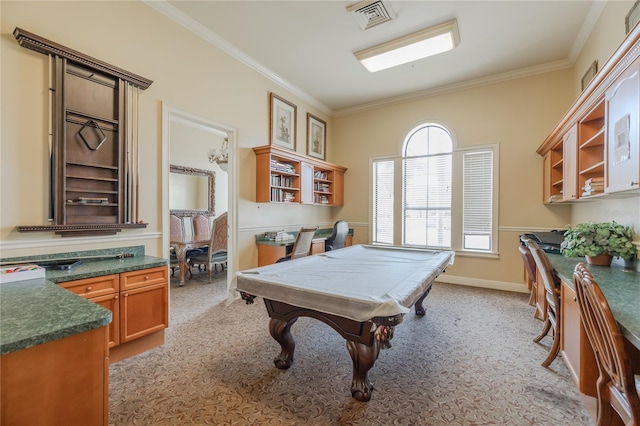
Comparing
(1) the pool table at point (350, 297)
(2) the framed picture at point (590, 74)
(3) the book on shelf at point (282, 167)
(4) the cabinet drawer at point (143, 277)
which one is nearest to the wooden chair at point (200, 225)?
(3) the book on shelf at point (282, 167)

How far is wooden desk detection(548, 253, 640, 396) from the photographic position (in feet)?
4.00

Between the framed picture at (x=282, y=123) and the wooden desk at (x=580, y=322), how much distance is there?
3.88 metres

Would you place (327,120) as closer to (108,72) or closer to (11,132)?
(108,72)

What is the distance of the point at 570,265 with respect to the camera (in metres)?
2.30

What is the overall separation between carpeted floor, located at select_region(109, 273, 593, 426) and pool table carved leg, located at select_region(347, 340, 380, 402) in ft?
0.20

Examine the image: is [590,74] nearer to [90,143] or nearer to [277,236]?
[277,236]

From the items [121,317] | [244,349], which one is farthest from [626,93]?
[121,317]

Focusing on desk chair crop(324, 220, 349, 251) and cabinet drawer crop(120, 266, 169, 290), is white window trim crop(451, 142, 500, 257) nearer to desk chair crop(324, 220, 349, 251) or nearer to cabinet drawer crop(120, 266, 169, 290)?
desk chair crop(324, 220, 349, 251)

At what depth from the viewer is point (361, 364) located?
5.90 ft

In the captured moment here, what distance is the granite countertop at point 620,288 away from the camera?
111cm

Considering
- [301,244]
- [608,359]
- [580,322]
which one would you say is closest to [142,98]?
[301,244]

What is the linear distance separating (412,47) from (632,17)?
1.91 meters

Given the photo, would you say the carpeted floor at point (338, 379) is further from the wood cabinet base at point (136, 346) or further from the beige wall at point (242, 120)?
the beige wall at point (242, 120)

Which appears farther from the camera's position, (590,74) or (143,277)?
(590,74)
